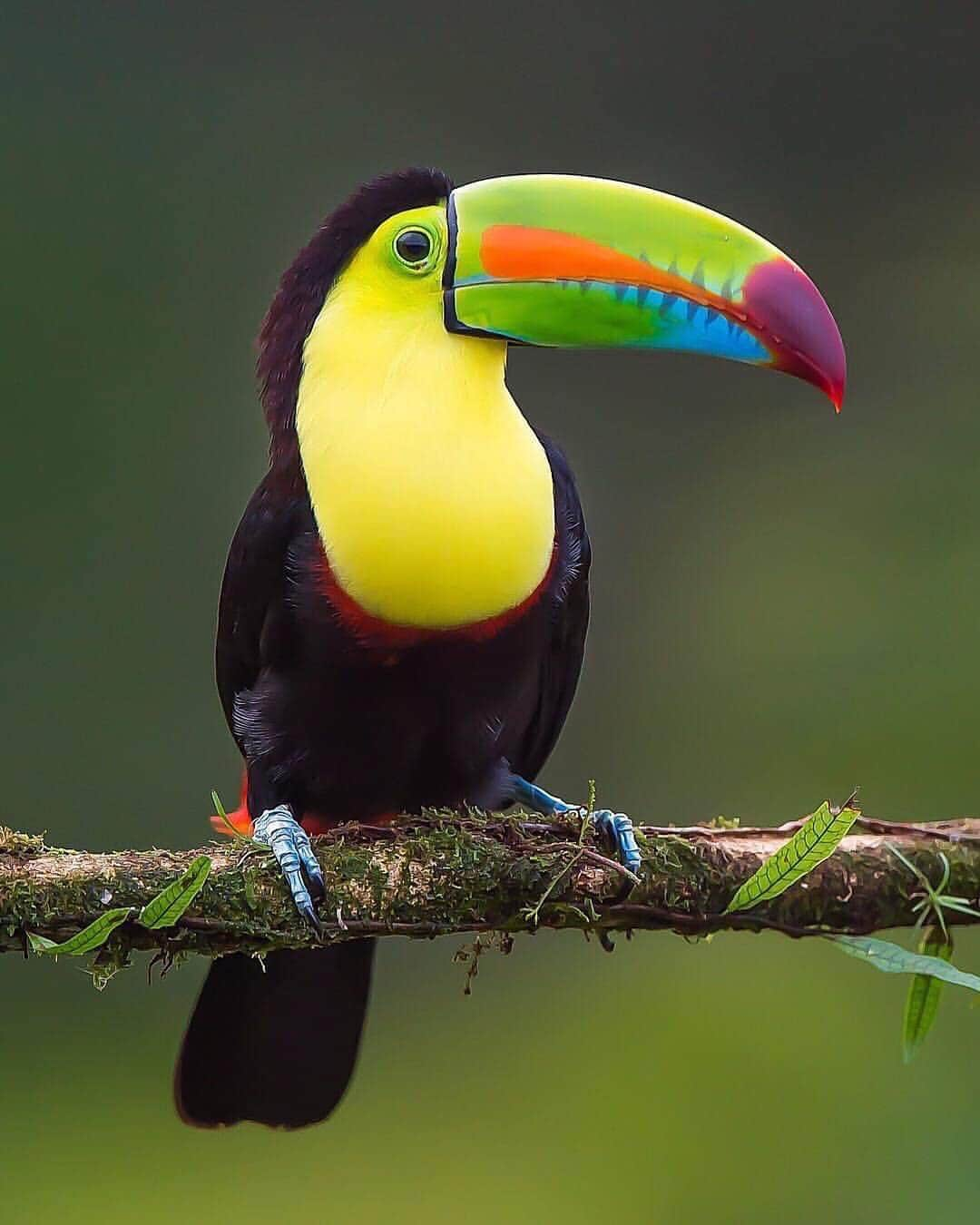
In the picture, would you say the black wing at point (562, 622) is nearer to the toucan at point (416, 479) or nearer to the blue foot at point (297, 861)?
the toucan at point (416, 479)

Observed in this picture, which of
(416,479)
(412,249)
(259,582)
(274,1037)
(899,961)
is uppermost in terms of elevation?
(412,249)

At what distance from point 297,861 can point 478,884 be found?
17 centimetres

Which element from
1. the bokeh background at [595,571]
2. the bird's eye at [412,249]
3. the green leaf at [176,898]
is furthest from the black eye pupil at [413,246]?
the bokeh background at [595,571]

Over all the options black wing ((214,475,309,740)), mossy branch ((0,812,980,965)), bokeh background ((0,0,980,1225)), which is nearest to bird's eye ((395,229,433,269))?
black wing ((214,475,309,740))

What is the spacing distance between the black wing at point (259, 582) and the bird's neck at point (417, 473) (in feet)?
0.19

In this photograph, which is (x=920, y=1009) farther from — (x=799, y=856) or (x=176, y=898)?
(x=176, y=898)

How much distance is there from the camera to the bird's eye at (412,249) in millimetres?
1969

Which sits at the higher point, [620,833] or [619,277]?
[619,277]

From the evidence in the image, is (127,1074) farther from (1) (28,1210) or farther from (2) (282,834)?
(2) (282,834)

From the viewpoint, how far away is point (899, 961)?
1649 millimetres

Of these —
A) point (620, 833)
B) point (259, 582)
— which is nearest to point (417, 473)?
point (259, 582)

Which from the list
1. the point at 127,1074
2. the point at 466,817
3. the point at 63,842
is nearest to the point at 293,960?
the point at 466,817

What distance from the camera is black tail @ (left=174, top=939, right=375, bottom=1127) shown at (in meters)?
2.05

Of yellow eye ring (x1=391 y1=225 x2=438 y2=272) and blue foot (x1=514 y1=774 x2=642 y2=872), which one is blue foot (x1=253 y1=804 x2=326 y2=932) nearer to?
blue foot (x1=514 y1=774 x2=642 y2=872)
